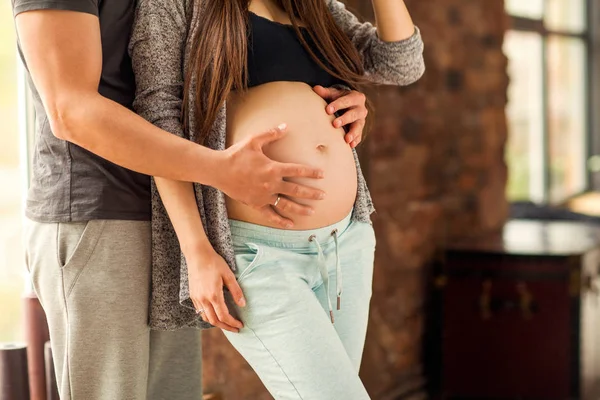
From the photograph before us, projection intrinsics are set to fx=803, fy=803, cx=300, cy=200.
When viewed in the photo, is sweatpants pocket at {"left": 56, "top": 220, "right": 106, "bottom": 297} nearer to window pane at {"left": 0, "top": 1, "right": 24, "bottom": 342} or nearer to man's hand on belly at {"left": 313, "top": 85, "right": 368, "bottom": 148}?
man's hand on belly at {"left": 313, "top": 85, "right": 368, "bottom": 148}

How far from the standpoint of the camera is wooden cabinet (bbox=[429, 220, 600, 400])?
3.46m

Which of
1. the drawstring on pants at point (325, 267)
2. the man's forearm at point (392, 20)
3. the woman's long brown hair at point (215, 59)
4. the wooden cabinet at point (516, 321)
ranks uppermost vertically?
the man's forearm at point (392, 20)

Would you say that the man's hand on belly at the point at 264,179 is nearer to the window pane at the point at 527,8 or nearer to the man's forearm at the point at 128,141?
the man's forearm at the point at 128,141

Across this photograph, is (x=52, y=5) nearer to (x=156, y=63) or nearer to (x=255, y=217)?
(x=156, y=63)

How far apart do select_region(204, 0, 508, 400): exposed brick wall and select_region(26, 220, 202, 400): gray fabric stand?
175 centimetres

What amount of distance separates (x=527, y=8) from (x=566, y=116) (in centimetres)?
118

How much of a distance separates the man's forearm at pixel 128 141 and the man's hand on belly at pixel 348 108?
34 cm

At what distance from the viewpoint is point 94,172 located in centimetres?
144

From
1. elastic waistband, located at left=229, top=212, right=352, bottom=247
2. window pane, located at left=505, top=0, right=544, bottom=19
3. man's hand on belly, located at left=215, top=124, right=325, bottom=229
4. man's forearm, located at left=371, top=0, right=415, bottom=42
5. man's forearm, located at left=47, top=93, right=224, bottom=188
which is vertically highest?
window pane, located at left=505, top=0, right=544, bottom=19

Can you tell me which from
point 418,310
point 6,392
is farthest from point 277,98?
point 418,310

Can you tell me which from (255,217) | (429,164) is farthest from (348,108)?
(429,164)

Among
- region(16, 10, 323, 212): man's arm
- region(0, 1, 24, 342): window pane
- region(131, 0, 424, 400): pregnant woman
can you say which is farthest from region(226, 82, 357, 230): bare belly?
region(0, 1, 24, 342): window pane

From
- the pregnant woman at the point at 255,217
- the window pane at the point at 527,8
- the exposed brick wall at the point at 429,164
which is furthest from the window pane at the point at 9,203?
the window pane at the point at 527,8

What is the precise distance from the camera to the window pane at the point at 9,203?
2166 millimetres
